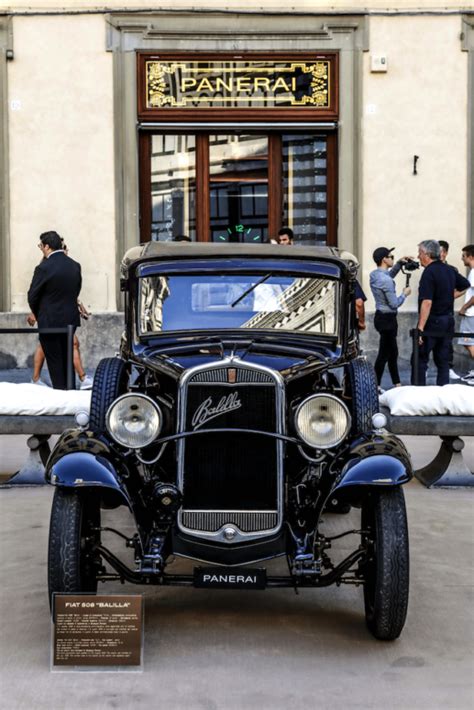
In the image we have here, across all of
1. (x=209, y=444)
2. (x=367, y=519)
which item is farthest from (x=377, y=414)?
(x=209, y=444)

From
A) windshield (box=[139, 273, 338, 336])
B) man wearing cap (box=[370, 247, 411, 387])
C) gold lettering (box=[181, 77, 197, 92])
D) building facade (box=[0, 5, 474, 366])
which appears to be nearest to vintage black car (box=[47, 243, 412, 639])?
windshield (box=[139, 273, 338, 336])

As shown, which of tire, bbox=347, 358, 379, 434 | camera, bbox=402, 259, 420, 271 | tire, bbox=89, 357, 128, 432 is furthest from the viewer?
camera, bbox=402, 259, 420, 271

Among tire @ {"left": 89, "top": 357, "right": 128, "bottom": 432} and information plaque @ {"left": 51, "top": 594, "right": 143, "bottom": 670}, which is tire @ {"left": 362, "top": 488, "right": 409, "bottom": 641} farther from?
tire @ {"left": 89, "top": 357, "right": 128, "bottom": 432}

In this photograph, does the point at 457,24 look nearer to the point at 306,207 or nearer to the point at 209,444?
the point at 306,207

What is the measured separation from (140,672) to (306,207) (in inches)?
460

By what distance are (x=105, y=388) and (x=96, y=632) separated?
1702mm

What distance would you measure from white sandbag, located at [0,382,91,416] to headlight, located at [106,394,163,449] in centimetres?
345

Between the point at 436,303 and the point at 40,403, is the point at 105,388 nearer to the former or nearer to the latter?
the point at 40,403

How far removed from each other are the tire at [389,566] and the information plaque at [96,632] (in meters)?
1.09

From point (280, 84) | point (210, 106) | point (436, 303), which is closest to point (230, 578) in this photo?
point (436, 303)

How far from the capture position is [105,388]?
6207mm

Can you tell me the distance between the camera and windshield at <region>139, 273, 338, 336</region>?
6277 mm

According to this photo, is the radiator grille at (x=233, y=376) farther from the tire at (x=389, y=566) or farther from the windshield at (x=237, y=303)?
the windshield at (x=237, y=303)

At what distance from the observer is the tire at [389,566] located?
512 centimetres
